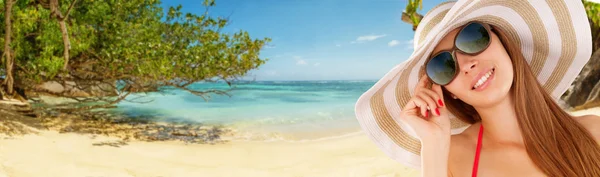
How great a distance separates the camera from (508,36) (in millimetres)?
1456

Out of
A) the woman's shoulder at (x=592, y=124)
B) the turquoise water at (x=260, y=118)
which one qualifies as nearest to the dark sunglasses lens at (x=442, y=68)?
the woman's shoulder at (x=592, y=124)

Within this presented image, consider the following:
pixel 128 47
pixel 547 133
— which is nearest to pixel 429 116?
pixel 547 133

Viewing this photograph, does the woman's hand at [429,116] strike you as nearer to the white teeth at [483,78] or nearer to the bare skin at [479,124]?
the bare skin at [479,124]

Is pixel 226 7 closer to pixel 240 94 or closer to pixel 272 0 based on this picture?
pixel 272 0

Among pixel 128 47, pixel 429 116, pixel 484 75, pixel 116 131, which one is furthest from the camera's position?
pixel 116 131

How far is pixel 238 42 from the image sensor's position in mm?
9656

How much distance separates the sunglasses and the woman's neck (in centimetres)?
19

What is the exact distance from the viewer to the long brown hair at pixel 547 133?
137cm

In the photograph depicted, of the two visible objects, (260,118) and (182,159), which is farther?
(260,118)

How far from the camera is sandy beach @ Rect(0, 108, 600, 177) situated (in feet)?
21.3

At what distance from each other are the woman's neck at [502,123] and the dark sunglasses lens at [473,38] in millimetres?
207

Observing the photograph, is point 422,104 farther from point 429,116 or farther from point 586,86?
point 586,86

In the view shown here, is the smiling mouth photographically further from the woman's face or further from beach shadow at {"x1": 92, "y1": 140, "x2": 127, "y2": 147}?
beach shadow at {"x1": 92, "y1": 140, "x2": 127, "y2": 147}

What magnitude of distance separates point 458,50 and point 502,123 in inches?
11.7
